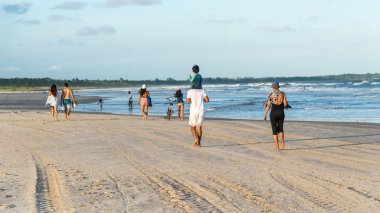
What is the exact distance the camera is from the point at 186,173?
8914 mm

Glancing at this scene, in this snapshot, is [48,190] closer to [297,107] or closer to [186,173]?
[186,173]

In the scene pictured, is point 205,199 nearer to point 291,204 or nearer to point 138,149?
point 291,204

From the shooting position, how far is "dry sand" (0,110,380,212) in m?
6.59

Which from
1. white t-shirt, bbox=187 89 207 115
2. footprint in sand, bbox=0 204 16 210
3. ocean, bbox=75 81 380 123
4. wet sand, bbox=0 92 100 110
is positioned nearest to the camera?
footprint in sand, bbox=0 204 16 210

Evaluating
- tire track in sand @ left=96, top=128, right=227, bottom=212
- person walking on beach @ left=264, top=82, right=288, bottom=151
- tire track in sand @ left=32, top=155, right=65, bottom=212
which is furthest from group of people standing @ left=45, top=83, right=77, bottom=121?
tire track in sand @ left=96, top=128, right=227, bottom=212

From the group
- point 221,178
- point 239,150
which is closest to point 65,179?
point 221,178

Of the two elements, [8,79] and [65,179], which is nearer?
[65,179]

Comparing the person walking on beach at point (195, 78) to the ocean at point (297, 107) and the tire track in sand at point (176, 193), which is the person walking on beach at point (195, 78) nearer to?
the tire track in sand at point (176, 193)

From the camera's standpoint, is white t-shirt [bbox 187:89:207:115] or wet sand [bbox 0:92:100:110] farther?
wet sand [bbox 0:92:100:110]

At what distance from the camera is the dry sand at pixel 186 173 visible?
659 centimetres

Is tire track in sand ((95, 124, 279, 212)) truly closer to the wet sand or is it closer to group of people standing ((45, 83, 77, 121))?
group of people standing ((45, 83, 77, 121))

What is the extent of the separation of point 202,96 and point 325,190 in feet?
19.1

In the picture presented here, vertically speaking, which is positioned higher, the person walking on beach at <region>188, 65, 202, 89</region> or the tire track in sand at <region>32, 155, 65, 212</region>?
the person walking on beach at <region>188, 65, 202, 89</region>

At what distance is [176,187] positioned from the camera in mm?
7633
